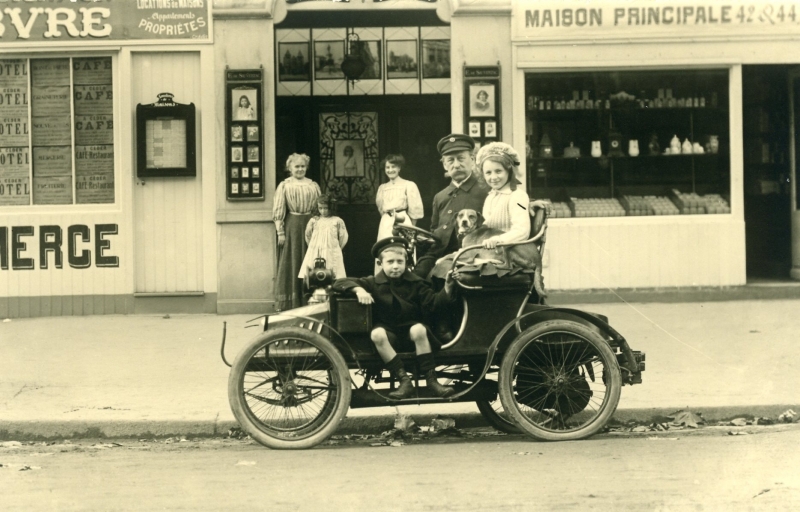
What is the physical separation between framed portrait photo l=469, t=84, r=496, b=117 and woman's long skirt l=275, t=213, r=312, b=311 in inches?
93.1

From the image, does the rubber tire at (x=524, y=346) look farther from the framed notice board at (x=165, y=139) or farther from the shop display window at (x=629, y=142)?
the framed notice board at (x=165, y=139)

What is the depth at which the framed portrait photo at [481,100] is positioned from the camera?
12766mm

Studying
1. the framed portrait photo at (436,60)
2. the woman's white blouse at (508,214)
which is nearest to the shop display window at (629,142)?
the framed portrait photo at (436,60)

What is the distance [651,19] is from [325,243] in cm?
477

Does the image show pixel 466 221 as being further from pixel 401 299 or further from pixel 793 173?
pixel 793 173

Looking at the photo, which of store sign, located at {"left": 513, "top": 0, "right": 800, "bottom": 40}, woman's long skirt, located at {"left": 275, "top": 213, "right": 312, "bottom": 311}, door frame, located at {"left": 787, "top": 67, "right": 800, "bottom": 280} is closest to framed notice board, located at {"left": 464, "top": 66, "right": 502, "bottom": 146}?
store sign, located at {"left": 513, "top": 0, "right": 800, "bottom": 40}

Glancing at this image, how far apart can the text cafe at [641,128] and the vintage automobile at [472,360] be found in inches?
244

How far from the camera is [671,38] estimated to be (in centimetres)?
1289

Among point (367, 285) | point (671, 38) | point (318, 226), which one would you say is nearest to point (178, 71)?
point (318, 226)

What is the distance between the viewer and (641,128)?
1322 centimetres

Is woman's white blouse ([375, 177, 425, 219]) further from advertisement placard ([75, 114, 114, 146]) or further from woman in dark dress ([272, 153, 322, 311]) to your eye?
advertisement placard ([75, 114, 114, 146])

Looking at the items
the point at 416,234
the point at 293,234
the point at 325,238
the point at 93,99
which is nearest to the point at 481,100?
the point at 325,238

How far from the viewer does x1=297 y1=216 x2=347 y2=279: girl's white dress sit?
Answer: 1181cm

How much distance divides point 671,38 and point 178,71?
19.2 feet
